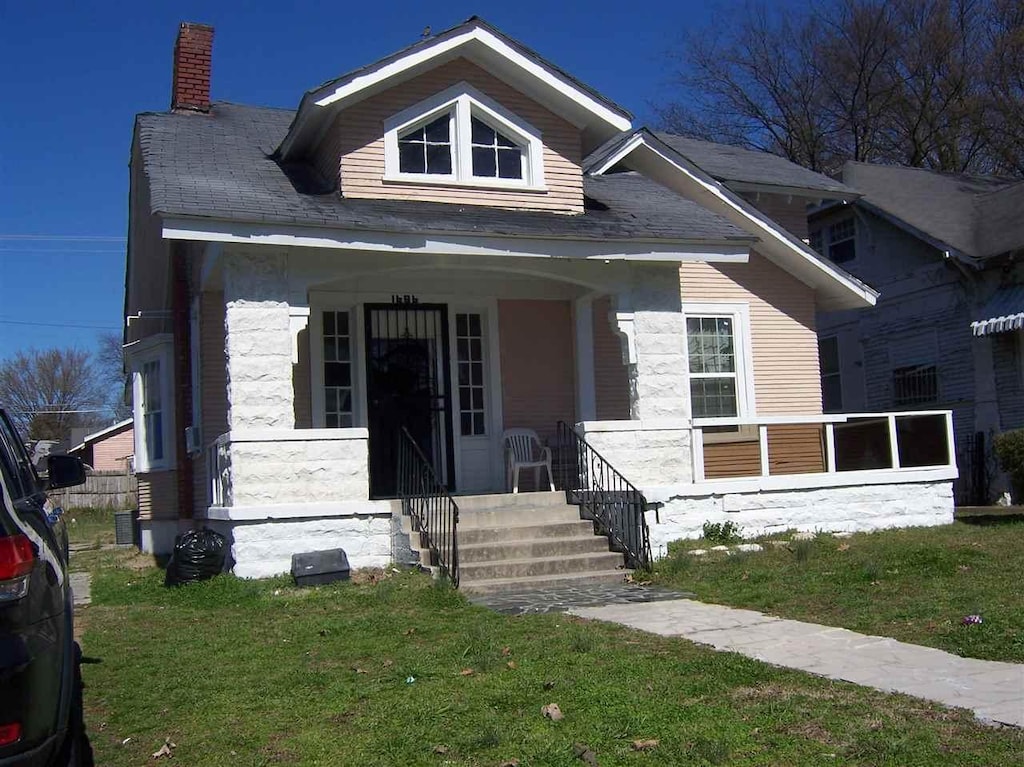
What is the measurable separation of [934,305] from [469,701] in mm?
17378

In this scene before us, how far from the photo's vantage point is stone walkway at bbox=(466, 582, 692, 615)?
873 cm

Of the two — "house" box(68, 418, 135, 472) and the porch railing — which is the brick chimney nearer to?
the porch railing

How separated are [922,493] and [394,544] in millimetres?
7415

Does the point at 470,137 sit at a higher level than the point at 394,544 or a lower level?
higher

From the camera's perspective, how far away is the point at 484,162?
1245cm

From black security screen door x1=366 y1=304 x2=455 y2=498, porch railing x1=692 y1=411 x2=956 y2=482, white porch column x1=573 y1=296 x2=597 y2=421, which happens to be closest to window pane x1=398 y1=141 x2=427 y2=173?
black security screen door x1=366 y1=304 x2=455 y2=498

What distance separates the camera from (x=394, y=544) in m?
10.8

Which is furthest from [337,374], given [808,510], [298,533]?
[808,510]

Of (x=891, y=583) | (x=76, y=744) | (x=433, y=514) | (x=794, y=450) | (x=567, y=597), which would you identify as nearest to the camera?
(x=76, y=744)

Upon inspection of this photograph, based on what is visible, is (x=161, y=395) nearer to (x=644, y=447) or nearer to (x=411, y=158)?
(x=411, y=158)

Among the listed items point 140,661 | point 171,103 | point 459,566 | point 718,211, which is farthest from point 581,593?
point 171,103

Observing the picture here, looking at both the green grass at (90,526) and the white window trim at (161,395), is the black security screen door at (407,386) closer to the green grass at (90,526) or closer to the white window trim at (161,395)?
the white window trim at (161,395)

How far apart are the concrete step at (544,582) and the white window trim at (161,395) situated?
614 cm

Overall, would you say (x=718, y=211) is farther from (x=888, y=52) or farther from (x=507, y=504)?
(x=888, y=52)
